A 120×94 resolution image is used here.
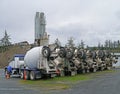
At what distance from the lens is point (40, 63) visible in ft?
107

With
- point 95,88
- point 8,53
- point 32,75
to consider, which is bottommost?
point 95,88

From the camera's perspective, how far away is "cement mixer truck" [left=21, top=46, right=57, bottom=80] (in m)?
32.6

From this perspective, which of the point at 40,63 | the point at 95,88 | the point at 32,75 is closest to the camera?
the point at 95,88

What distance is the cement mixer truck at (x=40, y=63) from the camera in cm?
3256

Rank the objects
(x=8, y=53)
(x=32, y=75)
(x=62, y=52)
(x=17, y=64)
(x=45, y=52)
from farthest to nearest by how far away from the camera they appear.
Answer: (x=8, y=53) → (x=17, y=64) → (x=62, y=52) → (x=32, y=75) → (x=45, y=52)

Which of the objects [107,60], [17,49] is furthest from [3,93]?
[17,49]

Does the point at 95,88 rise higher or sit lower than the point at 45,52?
lower

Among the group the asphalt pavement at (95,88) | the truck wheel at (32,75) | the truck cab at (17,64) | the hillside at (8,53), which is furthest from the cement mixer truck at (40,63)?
the hillside at (8,53)

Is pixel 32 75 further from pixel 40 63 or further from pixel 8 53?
pixel 8 53

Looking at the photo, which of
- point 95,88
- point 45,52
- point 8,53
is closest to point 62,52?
point 45,52

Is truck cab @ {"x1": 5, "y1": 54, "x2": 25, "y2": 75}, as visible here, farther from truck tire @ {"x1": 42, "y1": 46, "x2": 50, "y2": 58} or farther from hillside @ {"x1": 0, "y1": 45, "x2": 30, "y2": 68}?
hillside @ {"x1": 0, "y1": 45, "x2": 30, "y2": 68}

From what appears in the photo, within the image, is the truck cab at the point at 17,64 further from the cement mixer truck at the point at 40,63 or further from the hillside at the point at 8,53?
the hillside at the point at 8,53

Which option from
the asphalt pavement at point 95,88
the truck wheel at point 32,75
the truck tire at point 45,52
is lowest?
the asphalt pavement at point 95,88

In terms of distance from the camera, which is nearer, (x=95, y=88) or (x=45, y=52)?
(x=95, y=88)
